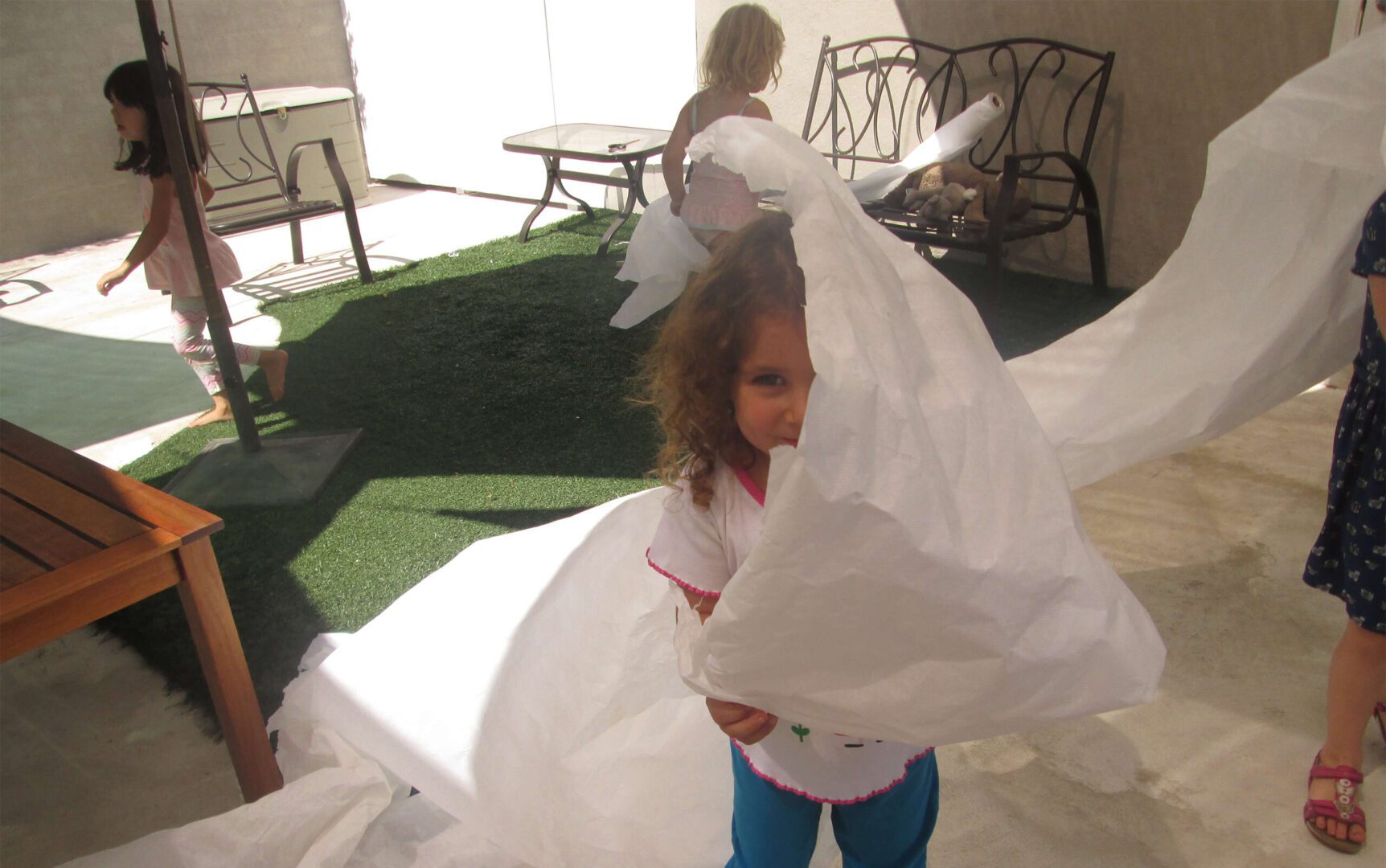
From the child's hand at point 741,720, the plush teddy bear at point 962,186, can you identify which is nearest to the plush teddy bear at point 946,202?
the plush teddy bear at point 962,186

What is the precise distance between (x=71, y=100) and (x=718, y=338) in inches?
273

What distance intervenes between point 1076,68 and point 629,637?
137 inches

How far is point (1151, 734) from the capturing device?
69.9 inches

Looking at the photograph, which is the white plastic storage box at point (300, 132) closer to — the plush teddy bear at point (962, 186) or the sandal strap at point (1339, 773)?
the plush teddy bear at point (962, 186)

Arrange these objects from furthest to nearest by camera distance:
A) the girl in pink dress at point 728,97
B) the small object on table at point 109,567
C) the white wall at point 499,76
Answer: the white wall at point 499,76, the girl in pink dress at point 728,97, the small object on table at point 109,567

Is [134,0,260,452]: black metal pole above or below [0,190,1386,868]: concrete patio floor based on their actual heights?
above

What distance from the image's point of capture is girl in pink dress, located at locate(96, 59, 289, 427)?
2965 mm

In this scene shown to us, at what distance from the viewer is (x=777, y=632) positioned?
2.78 feet

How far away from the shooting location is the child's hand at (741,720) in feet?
3.34

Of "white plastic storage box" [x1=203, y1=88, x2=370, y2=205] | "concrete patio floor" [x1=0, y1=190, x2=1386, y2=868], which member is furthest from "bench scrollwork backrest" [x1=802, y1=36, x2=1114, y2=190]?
"white plastic storage box" [x1=203, y1=88, x2=370, y2=205]

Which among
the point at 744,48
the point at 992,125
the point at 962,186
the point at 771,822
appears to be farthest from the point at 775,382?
the point at 992,125

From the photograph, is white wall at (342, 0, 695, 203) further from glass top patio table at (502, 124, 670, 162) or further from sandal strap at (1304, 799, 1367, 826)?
sandal strap at (1304, 799, 1367, 826)

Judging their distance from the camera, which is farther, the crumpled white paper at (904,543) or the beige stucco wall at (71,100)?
the beige stucco wall at (71,100)

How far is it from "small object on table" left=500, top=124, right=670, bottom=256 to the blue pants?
13.2 ft
